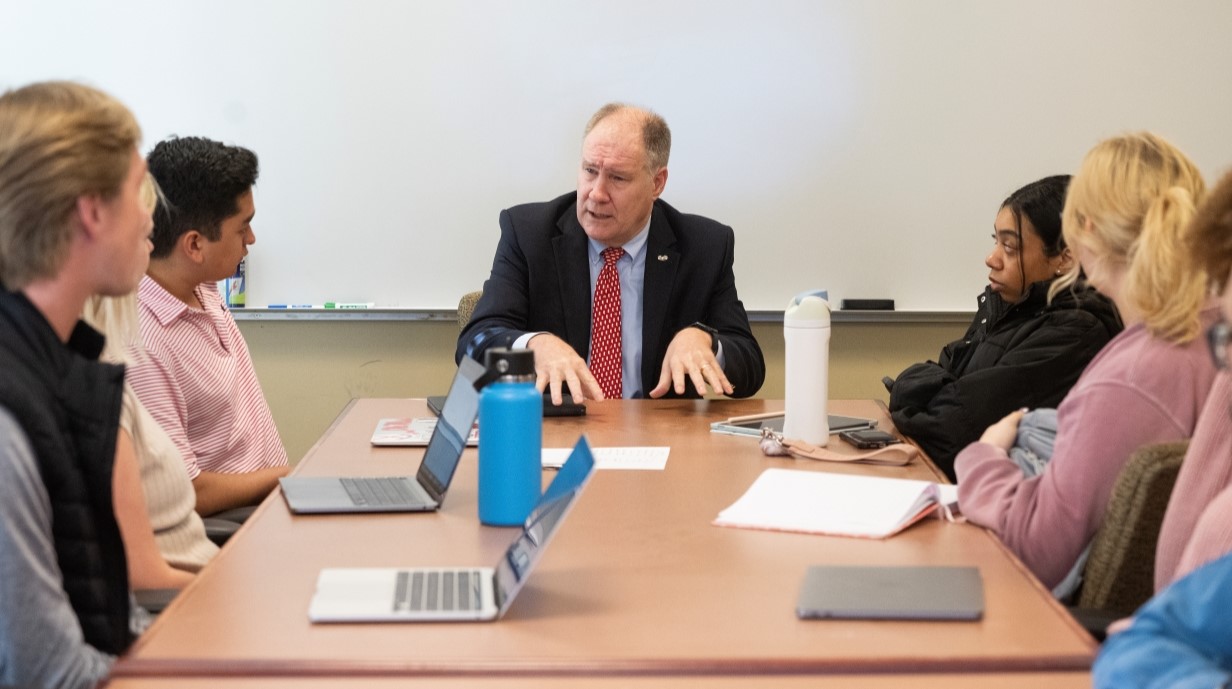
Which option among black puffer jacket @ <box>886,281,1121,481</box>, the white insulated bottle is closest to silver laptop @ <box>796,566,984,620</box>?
the white insulated bottle

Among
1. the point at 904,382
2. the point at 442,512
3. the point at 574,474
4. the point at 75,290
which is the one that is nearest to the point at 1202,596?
the point at 574,474

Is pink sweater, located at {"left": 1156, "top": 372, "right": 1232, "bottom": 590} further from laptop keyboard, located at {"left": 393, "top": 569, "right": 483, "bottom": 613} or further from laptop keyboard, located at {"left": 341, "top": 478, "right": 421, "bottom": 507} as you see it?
laptop keyboard, located at {"left": 341, "top": 478, "right": 421, "bottom": 507}

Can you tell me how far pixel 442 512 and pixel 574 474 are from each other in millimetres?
555

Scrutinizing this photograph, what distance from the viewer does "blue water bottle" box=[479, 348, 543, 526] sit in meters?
1.66

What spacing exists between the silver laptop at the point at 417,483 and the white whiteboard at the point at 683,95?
2.03m

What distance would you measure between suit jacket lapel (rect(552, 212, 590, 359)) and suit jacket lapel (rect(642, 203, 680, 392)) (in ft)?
0.48

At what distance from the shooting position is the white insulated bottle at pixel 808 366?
227 centimetres

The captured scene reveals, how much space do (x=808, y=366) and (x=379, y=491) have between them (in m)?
0.83

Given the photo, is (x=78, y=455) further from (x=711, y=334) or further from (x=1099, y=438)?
(x=711, y=334)

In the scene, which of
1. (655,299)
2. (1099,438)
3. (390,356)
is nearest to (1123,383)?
(1099,438)

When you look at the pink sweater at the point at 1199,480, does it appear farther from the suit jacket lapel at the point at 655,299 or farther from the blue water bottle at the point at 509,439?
the suit jacket lapel at the point at 655,299

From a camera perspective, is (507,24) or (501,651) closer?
(501,651)

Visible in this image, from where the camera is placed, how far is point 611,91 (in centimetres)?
385

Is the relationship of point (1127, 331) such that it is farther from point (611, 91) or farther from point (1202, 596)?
point (611, 91)
